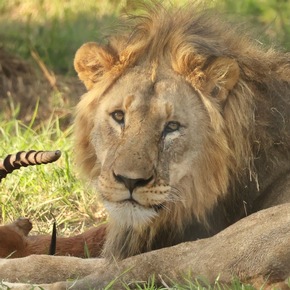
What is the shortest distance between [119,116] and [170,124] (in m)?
0.24

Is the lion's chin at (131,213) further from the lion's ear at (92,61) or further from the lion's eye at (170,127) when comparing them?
the lion's ear at (92,61)

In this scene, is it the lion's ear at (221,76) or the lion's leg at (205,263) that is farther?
the lion's ear at (221,76)

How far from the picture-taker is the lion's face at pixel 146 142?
4645 mm

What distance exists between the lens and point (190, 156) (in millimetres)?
4863

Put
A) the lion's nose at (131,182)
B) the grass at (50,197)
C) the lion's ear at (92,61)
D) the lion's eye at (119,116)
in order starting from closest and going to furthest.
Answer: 1. the lion's nose at (131,182)
2. the lion's eye at (119,116)
3. the lion's ear at (92,61)
4. the grass at (50,197)

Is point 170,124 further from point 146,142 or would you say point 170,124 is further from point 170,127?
point 146,142

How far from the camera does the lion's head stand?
15.6ft

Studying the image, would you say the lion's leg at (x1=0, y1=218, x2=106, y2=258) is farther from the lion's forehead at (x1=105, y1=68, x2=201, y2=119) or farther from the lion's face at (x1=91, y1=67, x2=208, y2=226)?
the lion's forehead at (x1=105, y1=68, x2=201, y2=119)

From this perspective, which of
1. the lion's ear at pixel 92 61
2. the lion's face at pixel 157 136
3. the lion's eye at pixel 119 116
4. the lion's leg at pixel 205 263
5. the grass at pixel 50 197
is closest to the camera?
the lion's leg at pixel 205 263

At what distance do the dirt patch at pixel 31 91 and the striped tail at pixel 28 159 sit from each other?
3.10 metres

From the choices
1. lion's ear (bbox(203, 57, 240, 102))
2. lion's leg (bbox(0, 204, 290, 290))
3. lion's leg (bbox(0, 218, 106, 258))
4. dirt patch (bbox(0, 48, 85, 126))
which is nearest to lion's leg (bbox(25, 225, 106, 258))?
lion's leg (bbox(0, 218, 106, 258))

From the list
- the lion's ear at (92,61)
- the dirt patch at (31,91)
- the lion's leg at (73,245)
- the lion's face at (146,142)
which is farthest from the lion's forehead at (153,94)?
the dirt patch at (31,91)

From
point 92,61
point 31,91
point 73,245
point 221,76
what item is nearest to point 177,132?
point 221,76

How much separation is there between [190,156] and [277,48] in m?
0.90
